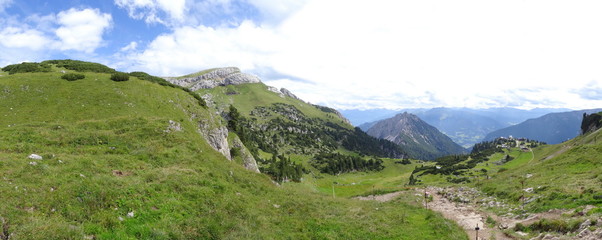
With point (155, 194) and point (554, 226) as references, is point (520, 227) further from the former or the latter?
point (155, 194)

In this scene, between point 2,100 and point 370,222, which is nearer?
point 370,222

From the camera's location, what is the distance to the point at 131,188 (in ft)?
57.6

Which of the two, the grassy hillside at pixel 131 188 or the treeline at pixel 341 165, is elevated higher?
the grassy hillside at pixel 131 188

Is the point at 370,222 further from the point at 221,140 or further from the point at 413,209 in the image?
the point at 221,140

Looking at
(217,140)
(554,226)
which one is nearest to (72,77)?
(217,140)

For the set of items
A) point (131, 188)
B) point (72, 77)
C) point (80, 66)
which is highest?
point (80, 66)

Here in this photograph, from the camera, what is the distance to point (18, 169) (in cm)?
1616

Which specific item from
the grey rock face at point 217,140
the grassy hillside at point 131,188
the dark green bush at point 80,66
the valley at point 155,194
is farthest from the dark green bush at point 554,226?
the dark green bush at point 80,66

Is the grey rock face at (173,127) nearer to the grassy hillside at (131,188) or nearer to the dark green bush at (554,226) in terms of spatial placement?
the grassy hillside at (131,188)

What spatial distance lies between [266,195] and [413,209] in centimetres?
2245

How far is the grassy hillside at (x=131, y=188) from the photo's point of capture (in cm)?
1384

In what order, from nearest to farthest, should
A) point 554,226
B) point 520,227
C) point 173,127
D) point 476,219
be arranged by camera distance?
point 554,226
point 520,227
point 476,219
point 173,127

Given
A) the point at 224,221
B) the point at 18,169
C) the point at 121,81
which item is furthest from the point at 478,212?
the point at 121,81

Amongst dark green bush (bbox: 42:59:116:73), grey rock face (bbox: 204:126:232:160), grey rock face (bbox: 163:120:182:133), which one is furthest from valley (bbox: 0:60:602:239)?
dark green bush (bbox: 42:59:116:73)
